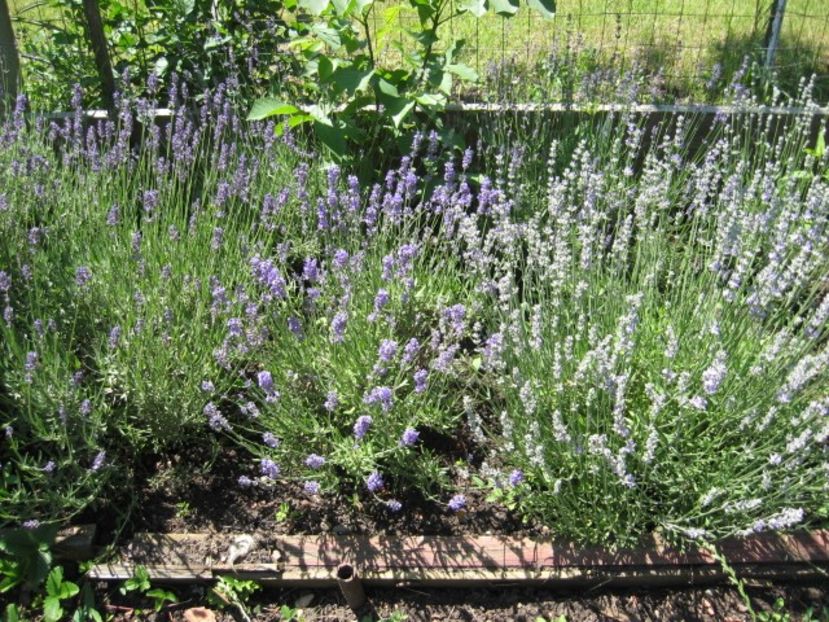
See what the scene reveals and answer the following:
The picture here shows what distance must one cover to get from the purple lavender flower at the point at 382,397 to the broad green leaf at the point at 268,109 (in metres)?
1.49

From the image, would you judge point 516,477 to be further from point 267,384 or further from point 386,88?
point 386,88

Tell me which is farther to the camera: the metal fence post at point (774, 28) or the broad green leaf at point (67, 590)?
the metal fence post at point (774, 28)

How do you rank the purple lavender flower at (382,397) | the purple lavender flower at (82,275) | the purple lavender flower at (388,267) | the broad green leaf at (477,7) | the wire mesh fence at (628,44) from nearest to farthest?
the purple lavender flower at (382,397) < the purple lavender flower at (82,275) < the purple lavender flower at (388,267) < the broad green leaf at (477,7) < the wire mesh fence at (628,44)

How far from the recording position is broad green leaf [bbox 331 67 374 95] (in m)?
3.17

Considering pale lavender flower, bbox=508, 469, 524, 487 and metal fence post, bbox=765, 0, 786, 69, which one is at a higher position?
metal fence post, bbox=765, 0, 786, 69

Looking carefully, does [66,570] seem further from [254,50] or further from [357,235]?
[254,50]

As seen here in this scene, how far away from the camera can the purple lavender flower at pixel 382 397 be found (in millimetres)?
2078

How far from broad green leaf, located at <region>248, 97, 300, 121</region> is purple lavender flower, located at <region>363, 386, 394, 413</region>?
58.8 inches

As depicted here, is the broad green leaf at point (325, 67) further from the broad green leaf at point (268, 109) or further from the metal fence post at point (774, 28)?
the metal fence post at point (774, 28)

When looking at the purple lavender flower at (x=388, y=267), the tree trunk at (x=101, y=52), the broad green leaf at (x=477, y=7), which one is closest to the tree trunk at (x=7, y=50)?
the tree trunk at (x=101, y=52)

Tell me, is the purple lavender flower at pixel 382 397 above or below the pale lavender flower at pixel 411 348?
below

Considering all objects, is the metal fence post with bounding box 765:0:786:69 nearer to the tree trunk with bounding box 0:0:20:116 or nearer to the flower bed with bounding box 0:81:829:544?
the flower bed with bounding box 0:81:829:544

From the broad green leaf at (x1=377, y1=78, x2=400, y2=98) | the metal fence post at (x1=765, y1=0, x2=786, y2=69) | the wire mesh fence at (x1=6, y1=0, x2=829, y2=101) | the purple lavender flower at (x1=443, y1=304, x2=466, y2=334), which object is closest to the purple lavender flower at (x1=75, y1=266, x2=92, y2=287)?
the purple lavender flower at (x1=443, y1=304, x2=466, y2=334)

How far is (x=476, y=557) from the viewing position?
229cm
